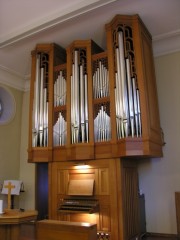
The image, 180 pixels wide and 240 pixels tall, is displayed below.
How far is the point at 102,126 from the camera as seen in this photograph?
4852 millimetres

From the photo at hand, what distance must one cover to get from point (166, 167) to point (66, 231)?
250 cm

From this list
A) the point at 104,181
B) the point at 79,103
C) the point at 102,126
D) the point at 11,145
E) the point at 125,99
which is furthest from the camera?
the point at 11,145

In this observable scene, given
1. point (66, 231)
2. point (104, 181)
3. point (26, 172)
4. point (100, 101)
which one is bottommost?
point (66, 231)

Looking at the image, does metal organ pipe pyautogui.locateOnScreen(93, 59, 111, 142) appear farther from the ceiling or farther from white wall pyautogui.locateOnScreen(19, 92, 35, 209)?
white wall pyautogui.locateOnScreen(19, 92, 35, 209)

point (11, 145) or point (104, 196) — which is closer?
point (104, 196)

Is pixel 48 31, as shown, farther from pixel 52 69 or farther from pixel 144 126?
pixel 144 126

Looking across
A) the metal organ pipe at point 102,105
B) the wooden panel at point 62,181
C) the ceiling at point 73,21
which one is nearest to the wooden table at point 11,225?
the wooden panel at point 62,181

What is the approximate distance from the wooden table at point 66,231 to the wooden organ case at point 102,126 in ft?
2.77

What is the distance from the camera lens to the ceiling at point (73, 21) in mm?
4855

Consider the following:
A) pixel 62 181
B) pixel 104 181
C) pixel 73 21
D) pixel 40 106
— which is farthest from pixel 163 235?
pixel 73 21

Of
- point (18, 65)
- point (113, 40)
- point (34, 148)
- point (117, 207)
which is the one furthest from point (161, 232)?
point (18, 65)

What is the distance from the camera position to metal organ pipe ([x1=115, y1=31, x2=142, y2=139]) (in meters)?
4.49

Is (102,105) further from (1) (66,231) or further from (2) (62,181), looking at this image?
(1) (66,231)

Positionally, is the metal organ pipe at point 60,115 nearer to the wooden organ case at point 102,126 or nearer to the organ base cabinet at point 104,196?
the wooden organ case at point 102,126
